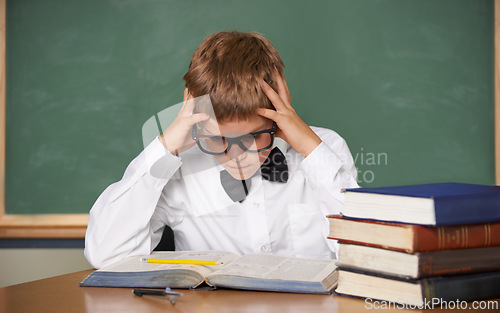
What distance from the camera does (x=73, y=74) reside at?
1985 mm

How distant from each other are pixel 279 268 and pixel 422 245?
310 millimetres

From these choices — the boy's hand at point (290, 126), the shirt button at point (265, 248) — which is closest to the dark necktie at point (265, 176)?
the shirt button at point (265, 248)

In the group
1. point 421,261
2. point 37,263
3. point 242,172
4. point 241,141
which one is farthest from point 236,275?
point 37,263

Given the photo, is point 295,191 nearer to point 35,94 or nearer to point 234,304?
point 234,304

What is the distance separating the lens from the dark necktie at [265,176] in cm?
153

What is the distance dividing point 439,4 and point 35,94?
168 cm

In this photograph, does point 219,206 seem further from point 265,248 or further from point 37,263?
point 37,263

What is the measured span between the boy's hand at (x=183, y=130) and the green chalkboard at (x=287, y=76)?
0.64 metres

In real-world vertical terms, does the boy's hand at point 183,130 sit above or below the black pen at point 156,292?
above

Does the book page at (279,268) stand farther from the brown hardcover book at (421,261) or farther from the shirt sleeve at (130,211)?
the shirt sleeve at (130,211)

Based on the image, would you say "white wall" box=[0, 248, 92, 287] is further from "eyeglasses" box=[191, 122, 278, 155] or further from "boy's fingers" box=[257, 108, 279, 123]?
"boy's fingers" box=[257, 108, 279, 123]

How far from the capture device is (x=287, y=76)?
1.91 m

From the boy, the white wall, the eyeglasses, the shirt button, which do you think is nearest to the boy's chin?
the boy

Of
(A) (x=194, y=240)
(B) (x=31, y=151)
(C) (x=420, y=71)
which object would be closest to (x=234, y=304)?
(A) (x=194, y=240)
